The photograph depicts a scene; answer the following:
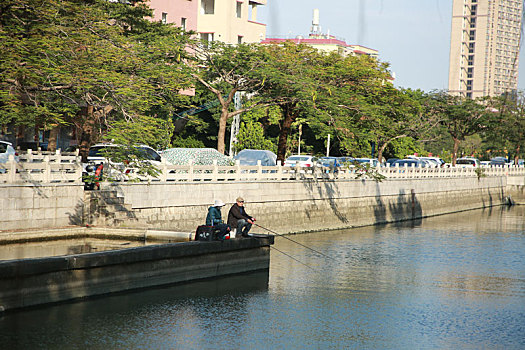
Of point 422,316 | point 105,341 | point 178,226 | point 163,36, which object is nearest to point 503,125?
point 163,36

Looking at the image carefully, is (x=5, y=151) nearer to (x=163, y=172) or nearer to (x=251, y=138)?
(x=163, y=172)

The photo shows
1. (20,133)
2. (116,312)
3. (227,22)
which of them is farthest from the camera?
(227,22)

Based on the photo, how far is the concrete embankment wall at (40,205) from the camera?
63.3 feet

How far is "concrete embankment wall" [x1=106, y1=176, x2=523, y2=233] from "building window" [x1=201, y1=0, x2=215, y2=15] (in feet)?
76.9

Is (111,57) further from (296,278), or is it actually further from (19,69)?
(296,278)

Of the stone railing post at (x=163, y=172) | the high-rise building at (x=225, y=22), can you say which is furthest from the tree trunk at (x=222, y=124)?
the high-rise building at (x=225, y=22)

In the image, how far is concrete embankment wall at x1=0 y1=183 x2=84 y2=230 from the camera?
19297mm

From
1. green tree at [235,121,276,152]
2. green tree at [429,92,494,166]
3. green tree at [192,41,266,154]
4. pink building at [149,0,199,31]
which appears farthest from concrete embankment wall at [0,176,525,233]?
pink building at [149,0,199,31]

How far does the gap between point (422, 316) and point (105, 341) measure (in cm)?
795

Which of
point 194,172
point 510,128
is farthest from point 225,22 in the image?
point 510,128

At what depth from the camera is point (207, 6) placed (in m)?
57.8

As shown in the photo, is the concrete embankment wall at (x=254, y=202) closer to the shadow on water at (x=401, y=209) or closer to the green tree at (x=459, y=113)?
the shadow on water at (x=401, y=209)

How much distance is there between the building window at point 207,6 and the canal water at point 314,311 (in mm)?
35105

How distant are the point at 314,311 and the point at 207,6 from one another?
44961 mm
